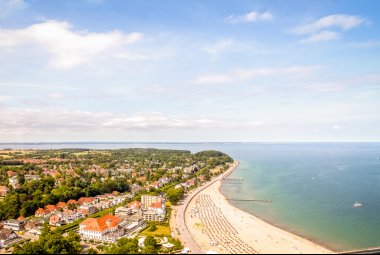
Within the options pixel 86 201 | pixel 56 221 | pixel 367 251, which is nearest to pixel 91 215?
pixel 56 221

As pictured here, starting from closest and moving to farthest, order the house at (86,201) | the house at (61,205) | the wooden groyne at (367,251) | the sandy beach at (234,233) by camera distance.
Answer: the wooden groyne at (367,251)
the sandy beach at (234,233)
the house at (61,205)
the house at (86,201)

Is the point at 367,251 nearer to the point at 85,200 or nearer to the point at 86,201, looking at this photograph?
the point at 86,201

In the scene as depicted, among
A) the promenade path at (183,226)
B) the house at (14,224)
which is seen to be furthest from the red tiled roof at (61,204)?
the promenade path at (183,226)

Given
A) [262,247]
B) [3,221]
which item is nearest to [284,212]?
[262,247]

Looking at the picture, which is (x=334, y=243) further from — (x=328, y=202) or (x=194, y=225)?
(x=328, y=202)

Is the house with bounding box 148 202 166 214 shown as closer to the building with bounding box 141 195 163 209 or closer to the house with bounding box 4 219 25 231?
the building with bounding box 141 195 163 209

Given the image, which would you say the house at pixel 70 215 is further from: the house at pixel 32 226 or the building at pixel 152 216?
the building at pixel 152 216
